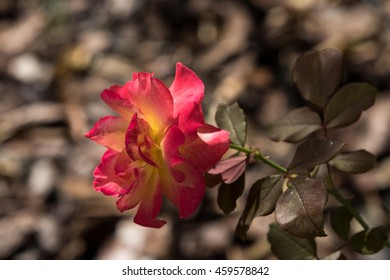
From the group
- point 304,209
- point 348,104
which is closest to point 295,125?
point 348,104

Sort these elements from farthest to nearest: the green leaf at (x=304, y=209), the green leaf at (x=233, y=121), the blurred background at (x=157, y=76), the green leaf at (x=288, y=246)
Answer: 1. the blurred background at (x=157, y=76)
2. the green leaf at (x=288, y=246)
3. the green leaf at (x=233, y=121)
4. the green leaf at (x=304, y=209)

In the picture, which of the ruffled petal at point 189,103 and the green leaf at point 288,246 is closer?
the ruffled petal at point 189,103

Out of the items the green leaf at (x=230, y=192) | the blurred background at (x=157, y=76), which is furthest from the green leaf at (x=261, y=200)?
the blurred background at (x=157, y=76)

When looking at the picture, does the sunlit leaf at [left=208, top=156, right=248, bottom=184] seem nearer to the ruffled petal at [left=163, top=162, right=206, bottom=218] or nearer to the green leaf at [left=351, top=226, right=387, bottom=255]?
the ruffled petal at [left=163, top=162, right=206, bottom=218]

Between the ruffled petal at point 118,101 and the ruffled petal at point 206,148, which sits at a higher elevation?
the ruffled petal at point 118,101

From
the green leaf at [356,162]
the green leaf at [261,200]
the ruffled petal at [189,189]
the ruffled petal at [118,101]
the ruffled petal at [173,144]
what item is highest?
the ruffled petal at [118,101]

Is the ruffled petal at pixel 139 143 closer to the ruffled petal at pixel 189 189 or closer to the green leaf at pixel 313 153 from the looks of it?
the ruffled petal at pixel 189 189
